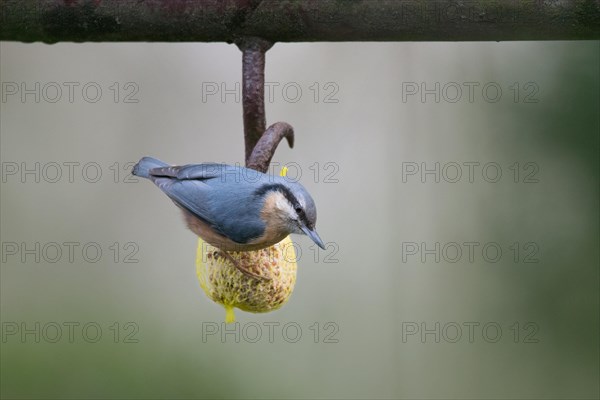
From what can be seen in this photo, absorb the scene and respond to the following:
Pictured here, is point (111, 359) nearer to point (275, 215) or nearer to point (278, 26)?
point (275, 215)

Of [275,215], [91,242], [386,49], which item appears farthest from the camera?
[386,49]

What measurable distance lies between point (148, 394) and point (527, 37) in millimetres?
1619

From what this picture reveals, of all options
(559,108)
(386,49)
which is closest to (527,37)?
(559,108)

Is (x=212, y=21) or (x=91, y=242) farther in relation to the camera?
(x=91, y=242)

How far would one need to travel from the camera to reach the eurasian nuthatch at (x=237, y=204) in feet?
5.42

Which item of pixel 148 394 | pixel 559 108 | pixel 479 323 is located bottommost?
pixel 148 394

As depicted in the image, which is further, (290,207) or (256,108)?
(290,207)

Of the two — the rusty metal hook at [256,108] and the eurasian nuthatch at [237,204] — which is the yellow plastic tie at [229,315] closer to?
the eurasian nuthatch at [237,204]

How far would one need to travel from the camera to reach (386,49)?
302 centimetres

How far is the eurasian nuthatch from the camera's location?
165cm

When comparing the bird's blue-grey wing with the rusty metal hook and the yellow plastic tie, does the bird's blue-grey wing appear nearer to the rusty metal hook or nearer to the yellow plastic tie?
the yellow plastic tie

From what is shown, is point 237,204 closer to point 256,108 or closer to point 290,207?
point 290,207

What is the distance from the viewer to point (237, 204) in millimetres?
1755

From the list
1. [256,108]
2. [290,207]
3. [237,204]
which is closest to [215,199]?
[237,204]
